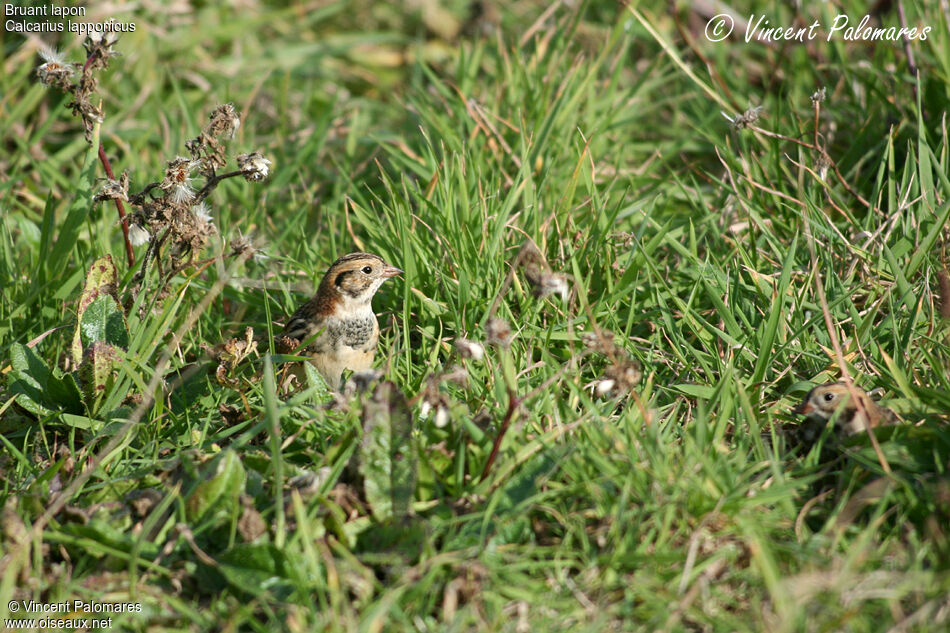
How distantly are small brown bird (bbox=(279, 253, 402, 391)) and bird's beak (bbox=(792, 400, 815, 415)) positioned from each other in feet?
6.60

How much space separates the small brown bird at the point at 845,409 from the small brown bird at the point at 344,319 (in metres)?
2.09

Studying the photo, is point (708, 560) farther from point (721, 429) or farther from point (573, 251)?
point (573, 251)

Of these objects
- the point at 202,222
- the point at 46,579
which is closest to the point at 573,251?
the point at 202,222

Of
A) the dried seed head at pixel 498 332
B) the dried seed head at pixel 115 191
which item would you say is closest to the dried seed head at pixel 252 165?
the dried seed head at pixel 115 191

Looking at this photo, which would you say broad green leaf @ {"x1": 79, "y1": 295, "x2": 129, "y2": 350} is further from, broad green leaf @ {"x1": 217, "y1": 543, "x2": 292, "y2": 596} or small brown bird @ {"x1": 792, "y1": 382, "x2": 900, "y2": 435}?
small brown bird @ {"x1": 792, "y1": 382, "x2": 900, "y2": 435}

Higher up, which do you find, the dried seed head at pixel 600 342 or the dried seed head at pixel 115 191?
the dried seed head at pixel 115 191

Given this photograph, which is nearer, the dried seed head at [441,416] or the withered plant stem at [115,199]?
the dried seed head at [441,416]

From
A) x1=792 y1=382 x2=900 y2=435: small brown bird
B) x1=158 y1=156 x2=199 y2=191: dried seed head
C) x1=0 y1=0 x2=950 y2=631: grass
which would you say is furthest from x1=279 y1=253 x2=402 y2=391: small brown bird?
x1=792 y1=382 x2=900 y2=435: small brown bird

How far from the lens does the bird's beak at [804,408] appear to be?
3814 mm

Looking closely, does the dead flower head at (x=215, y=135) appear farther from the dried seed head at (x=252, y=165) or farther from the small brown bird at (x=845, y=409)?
the small brown bird at (x=845, y=409)

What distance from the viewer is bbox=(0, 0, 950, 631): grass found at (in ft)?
10.5

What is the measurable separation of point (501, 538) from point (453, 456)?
42 cm

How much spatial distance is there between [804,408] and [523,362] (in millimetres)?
1255

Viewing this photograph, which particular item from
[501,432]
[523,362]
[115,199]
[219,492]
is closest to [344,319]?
[523,362]
